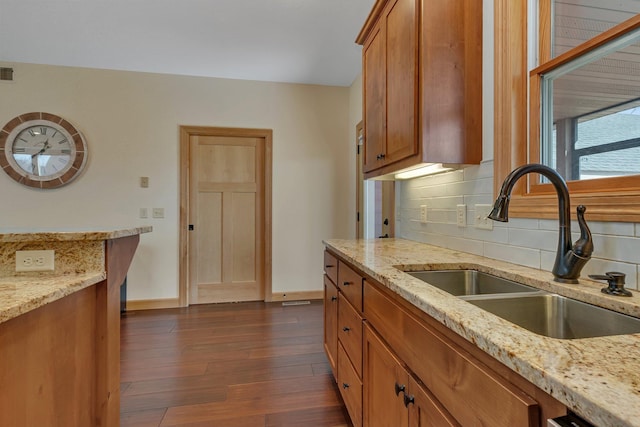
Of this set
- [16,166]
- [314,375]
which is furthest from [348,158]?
[16,166]

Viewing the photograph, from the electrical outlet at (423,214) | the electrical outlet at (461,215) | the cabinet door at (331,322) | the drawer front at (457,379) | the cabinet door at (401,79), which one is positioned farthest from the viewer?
the electrical outlet at (423,214)

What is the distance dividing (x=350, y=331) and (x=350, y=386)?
26 centimetres

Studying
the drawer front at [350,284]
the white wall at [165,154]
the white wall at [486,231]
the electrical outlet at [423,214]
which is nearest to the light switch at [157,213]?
the white wall at [165,154]

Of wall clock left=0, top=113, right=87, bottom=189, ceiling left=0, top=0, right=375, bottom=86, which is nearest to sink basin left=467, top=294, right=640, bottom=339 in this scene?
ceiling left=0, top=0, right=375, bottom=86

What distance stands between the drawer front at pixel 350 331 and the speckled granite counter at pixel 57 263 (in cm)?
103

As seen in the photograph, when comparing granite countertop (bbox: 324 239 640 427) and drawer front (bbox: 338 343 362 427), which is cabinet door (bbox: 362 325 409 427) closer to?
drawer front (bbox: 338 343 362 427)

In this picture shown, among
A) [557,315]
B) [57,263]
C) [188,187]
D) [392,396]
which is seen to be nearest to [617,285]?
[557,315]

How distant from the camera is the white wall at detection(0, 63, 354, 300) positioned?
3.13 m

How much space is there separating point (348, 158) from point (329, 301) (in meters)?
2.11

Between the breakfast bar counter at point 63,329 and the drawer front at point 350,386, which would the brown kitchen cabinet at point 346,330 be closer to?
the drawer front at point 350,386

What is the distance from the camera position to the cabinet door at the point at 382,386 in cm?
91

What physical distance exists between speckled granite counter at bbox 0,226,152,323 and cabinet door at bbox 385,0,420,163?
4.36 ft

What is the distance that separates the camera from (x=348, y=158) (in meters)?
3.68

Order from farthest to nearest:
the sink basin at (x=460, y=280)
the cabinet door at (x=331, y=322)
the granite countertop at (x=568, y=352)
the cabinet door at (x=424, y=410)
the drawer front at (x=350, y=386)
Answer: the cabinet door at (x=331, y=322)
the drawer front at (x=350, y=386)
the sink basin at (x=460, y=280)
the cabinet door at (x=424, y=410)
the granite countertop at (x=568, y=352)
